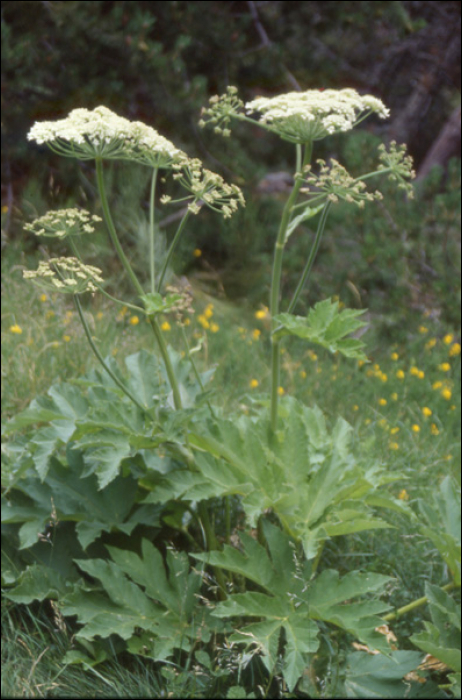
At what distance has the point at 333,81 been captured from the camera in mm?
7000

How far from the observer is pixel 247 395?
2619 millimetres

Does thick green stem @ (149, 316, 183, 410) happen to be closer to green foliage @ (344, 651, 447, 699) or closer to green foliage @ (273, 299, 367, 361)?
green foliage @ (273, 299, 367, 361)

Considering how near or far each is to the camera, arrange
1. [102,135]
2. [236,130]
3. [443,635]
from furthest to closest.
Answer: [236,130] → [443,635] → [102,135]

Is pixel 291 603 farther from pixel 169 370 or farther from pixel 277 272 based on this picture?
pixel 277 272

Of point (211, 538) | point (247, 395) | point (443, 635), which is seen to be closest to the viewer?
point (443, 635)

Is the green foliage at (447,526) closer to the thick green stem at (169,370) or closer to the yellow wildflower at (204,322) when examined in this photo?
the thick green stem at (169,370)

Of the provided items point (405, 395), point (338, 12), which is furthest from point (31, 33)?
point (405, 395)

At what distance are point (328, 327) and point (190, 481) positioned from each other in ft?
2.12

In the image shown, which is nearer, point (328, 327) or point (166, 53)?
point (328, 327)

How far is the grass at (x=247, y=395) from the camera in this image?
2359 millimetres

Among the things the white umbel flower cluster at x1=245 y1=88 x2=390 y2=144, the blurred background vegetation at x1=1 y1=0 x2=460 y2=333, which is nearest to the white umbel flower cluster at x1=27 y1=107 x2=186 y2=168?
the white umbel flower cluster at x1=245 y1=88 x2=390 y2=144

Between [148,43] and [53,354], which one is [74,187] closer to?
[148,43]

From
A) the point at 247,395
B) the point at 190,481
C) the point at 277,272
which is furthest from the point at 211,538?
the point at 277,272

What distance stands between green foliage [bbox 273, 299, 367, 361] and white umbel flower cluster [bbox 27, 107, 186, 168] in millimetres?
579
